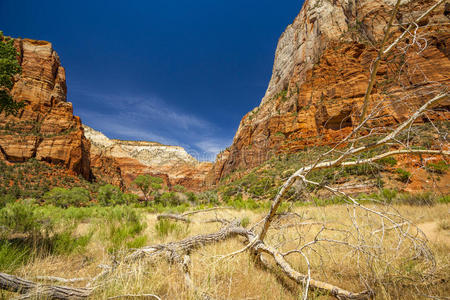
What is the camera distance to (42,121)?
38000mm

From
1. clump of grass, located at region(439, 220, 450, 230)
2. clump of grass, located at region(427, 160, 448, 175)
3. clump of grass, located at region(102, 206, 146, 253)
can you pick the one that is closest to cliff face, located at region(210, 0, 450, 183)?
clump of grass, located at region(439, 220, 450, 230)

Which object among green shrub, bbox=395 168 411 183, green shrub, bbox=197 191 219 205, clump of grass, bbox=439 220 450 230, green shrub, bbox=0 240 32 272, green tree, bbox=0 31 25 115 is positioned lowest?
green shrub, bbox=197 191 219 205

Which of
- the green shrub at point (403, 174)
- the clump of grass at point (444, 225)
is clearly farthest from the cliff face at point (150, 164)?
the clump of grass at point (444, 225)

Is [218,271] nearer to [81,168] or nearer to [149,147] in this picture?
[81,168]

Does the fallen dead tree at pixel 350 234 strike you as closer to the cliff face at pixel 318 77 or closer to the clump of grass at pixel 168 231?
the clump of grass at pixel 168 231

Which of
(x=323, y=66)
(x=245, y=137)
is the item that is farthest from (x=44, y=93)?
(x=323, y=66)

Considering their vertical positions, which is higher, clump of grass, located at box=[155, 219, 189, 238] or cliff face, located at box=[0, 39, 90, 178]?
cliff face, located at box=[0, 39, 90, 178]

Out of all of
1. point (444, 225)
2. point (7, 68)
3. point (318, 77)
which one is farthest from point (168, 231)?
point (318, 77)

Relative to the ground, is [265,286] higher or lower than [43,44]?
lower

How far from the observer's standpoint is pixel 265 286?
7.41 feet

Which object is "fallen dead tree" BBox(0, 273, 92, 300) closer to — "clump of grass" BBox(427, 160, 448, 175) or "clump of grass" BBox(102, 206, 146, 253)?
"clump of grass" BBox(102, 206, 146, 253)

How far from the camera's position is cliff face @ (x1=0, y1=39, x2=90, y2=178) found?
111ft

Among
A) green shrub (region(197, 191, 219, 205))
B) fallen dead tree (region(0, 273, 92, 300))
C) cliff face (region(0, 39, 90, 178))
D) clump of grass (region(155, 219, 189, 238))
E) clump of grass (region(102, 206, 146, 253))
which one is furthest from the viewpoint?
cliff face (region(0, 39, 90, 178))

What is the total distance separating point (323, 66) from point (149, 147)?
8827 cm
